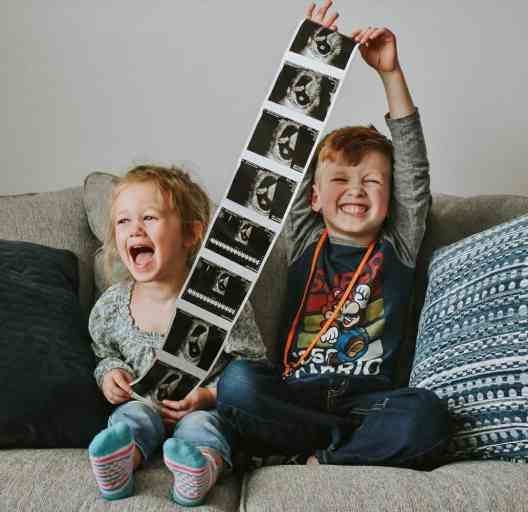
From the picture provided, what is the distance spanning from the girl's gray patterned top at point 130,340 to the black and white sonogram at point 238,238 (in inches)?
5.3

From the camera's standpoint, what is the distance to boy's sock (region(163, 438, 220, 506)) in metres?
1.07

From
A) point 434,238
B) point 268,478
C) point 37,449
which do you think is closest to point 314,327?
Answer: point 434,238

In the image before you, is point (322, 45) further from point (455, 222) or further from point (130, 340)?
point (130, 340)

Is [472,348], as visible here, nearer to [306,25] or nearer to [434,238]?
[434,238]

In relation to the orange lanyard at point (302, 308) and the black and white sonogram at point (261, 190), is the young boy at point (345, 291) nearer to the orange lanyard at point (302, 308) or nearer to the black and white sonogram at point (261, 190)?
the orange lanyard at point (302, 308)

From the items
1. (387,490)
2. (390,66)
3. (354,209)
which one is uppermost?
(390,66)

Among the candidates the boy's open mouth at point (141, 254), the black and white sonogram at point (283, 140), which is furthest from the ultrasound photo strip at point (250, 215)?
the boy's open mouth at point (141, 254)

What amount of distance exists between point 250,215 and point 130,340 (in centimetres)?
35

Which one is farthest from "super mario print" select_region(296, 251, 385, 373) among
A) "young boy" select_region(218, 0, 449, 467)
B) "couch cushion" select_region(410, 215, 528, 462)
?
"couch cushion" select_region(410, 215, 528, 462)

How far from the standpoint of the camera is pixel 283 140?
144 cm

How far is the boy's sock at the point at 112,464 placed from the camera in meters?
1.07

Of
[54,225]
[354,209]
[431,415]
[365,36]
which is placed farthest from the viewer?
[54,225]

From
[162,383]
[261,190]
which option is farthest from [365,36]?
[162,383]

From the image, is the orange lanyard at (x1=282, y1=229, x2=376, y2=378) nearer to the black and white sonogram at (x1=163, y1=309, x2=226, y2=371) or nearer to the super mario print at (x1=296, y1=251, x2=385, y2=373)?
the super mario print at (x1=296, y1=251, x2=385, y2=373)
